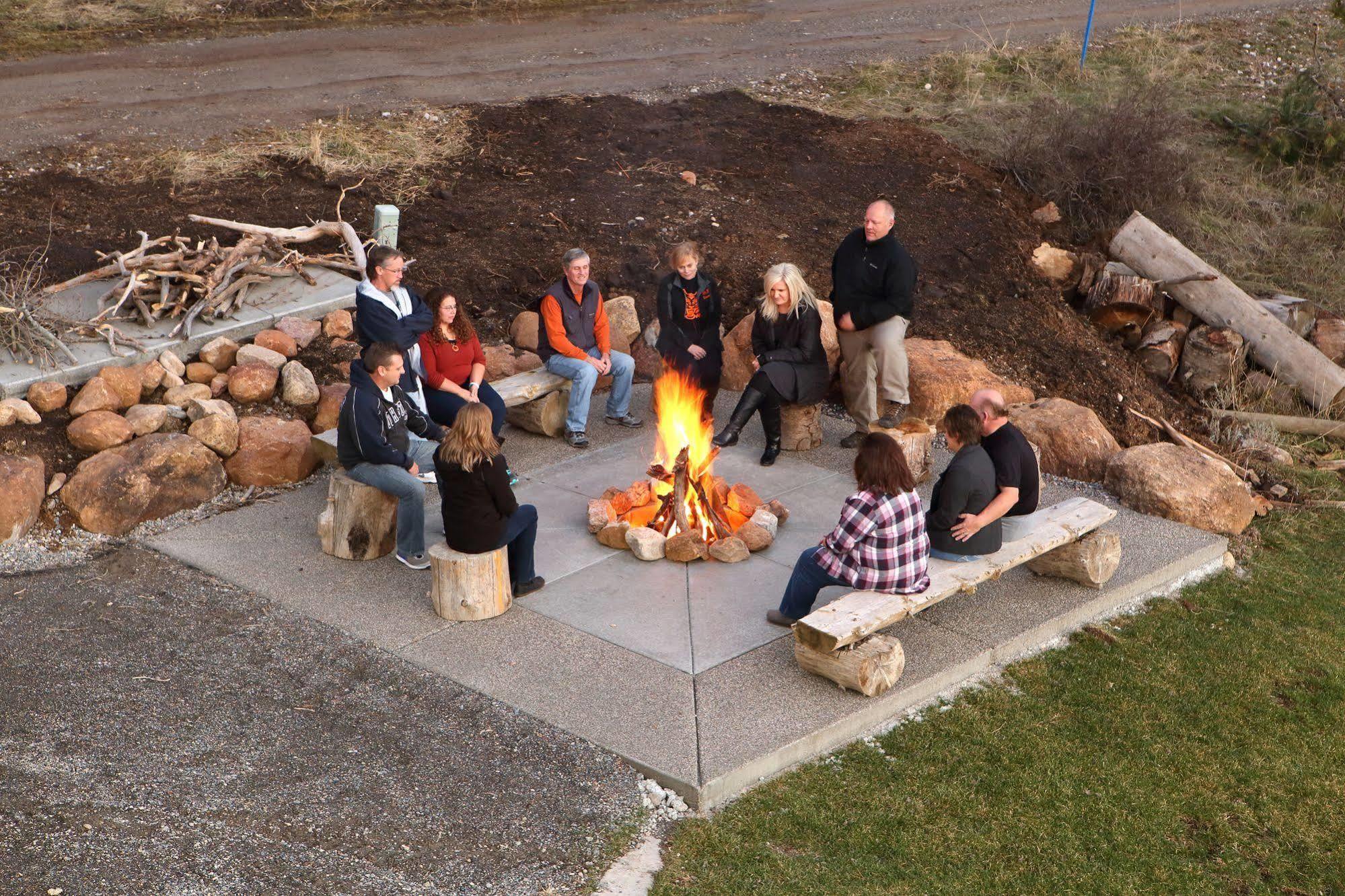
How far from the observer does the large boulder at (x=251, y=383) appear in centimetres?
935

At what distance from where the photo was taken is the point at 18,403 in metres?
8.70

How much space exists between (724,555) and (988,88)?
1045cm

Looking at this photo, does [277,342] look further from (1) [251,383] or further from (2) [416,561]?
(2) [416,561]

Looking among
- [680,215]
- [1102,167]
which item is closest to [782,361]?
[680,215]

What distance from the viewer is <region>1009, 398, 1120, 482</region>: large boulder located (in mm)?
9398

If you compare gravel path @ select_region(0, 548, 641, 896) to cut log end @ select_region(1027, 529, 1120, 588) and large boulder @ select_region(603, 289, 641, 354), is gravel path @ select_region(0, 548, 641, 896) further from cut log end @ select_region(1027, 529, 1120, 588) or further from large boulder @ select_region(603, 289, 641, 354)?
large boulder @ select_region(603, 289, 641, 354)

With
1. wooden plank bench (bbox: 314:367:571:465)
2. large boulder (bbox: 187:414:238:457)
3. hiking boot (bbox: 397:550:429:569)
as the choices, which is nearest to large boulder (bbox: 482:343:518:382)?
wooden plank bench (bbox: 314:367:571:465)

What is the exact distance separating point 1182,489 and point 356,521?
5.44 metres

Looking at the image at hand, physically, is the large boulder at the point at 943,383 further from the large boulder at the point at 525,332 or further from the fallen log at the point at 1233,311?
the large boulder at the point at 525,332

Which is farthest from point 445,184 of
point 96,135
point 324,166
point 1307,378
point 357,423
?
point 1307,378

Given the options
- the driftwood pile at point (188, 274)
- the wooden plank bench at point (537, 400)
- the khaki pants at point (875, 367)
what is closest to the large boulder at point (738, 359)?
the khaki pants at point (875, 367)

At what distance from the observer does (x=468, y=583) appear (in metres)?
7.10

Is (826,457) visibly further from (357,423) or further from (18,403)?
(18,403)

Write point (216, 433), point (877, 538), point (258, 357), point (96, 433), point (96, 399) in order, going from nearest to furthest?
1. point (877, 538)
2. point (96, 433)
3. point (216, 433)
4. point (96, 399)
5. point (258, 357)
